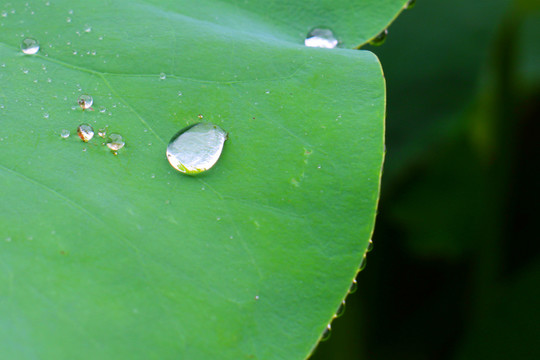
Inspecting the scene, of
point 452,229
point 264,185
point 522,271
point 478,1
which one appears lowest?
point 452,229

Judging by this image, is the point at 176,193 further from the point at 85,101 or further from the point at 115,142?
the point at 85,101

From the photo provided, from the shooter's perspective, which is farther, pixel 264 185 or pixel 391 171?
pixel 391 171

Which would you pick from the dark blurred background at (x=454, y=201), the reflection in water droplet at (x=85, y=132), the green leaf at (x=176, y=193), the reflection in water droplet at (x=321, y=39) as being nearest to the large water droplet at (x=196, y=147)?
the green leaf at (x=176, y=193)

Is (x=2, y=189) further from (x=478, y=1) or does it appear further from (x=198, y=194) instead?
(x=478, y=1)

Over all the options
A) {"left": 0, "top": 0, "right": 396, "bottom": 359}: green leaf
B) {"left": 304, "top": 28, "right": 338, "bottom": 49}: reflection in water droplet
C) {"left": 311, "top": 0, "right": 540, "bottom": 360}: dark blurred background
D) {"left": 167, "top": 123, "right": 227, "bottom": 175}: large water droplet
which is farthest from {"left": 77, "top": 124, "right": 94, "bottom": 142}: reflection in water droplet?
{"left": 311, "top": 0, "right": 540, "bottom": 360}: dark blurred background

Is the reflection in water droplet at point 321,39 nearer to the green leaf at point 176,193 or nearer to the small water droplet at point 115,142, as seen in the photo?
the green leaf at point 176,193

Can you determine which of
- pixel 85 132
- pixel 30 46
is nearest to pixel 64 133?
pixel 85 132

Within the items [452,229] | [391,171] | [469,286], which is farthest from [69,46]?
[452,229]
